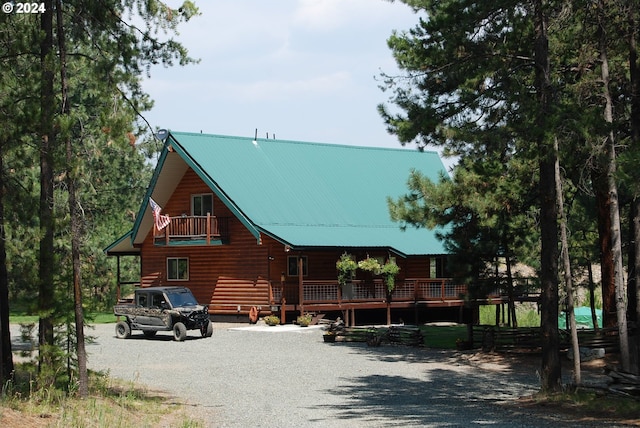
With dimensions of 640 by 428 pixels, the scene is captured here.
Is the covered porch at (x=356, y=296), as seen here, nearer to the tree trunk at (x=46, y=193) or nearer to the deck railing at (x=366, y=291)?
the deck railing at (x=366, y=291)

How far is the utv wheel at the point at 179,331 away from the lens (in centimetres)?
3048

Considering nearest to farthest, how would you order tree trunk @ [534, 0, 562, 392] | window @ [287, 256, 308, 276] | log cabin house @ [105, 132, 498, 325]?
tree trunk @ [534, 0, 562, 392], log cabin house @ [105, 132, 498, 325], window @ [287, 256, 308, 276]

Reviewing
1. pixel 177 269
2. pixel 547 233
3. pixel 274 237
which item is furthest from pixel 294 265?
pixel 547 233

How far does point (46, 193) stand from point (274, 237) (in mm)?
19998

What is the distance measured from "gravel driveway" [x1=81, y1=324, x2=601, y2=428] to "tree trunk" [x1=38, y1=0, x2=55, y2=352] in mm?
2769

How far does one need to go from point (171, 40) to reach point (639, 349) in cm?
1102

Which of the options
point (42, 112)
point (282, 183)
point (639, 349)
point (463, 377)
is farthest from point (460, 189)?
point (282, 183)

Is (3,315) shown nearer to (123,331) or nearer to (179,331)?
(179,331)

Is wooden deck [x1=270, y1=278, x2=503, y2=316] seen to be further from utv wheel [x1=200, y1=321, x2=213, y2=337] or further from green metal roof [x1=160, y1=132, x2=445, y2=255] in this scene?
utv wheel [x1=200, y1=321, x2=213, y2=337]

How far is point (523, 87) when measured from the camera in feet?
56.2

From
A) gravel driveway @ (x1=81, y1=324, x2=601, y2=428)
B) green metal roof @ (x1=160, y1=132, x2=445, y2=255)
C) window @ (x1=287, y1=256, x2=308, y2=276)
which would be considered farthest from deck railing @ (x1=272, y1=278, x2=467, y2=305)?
gravel driveway @ (x1=81, y1=324, x2=601, y2=428)

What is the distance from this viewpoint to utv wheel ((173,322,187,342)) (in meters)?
30.5

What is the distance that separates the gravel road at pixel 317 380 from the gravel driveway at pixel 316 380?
0.07 ft

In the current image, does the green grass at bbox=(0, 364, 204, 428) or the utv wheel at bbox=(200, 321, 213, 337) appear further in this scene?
the utv wheel at bbox=(200, 321, 213, 337)
